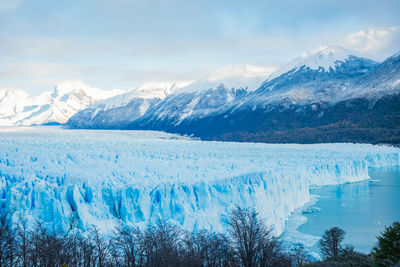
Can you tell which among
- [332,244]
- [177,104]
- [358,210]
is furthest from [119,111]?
[332,244]

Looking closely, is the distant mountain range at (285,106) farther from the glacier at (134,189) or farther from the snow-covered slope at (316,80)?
the glacier at (134,189)

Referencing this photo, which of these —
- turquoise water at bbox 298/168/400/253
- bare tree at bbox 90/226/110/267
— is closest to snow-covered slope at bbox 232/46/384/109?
turquoise water at bbox 298/168/400/253

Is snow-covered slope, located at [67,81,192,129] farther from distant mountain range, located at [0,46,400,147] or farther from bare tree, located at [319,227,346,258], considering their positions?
bare tree, located at [319,227,346,258]

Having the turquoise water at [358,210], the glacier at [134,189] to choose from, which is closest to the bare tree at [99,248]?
the glacier at [134,189]

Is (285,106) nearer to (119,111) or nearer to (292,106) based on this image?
(292,106)

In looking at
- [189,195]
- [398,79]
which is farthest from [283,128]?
[189,195]

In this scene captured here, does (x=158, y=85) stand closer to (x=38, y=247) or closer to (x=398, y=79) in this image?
(x=398, y=79)
